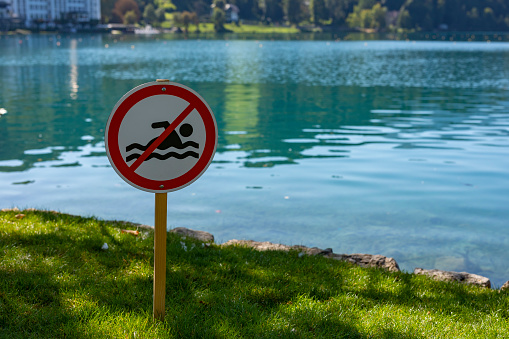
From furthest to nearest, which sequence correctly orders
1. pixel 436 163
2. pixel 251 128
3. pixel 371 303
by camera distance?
pixel 251 128, pixel 436 163, pixel 371 303

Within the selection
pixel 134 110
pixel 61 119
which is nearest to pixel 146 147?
pixel 134 110

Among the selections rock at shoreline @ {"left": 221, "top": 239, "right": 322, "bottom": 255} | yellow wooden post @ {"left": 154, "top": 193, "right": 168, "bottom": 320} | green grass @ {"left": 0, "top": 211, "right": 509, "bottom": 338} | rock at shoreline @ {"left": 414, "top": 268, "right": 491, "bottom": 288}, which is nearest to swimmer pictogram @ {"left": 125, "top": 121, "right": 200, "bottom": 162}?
yellow wooden post @ {"left": 154, "top": 193, "right": 168, "bottom": 320}

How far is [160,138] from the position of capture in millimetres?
4191

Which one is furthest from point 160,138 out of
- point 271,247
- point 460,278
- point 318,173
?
point 318,173

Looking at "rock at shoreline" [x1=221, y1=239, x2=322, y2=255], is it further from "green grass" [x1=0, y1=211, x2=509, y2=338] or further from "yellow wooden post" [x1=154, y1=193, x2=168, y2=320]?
"yellow wooden post" [x1=154, y1=193, x2=168, y2=320]

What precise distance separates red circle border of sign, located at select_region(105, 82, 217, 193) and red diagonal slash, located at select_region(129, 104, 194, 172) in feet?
0.16

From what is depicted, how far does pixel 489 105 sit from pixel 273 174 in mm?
20347

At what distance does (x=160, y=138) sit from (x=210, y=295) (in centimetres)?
200

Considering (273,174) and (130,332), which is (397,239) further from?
(130,332)

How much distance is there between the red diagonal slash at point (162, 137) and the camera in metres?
4.17

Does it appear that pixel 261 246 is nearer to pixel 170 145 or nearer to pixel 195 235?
pixel 195 235

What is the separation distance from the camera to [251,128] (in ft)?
76.3

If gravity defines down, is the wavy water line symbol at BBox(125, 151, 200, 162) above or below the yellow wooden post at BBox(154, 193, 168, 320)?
above

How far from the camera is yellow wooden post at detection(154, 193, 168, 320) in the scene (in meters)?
4.38
